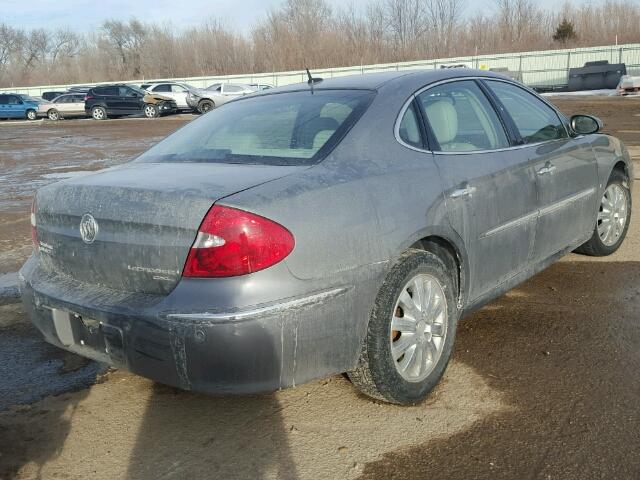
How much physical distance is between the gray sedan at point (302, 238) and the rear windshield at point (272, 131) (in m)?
0.01

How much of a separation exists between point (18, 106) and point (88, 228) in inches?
1523

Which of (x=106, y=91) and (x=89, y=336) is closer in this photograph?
(x=89, y=336)

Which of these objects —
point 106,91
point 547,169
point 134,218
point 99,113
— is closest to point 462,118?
point 547,169

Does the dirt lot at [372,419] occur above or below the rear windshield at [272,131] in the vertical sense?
below

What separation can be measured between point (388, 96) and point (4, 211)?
6.98 metres

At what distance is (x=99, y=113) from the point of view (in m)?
33.2

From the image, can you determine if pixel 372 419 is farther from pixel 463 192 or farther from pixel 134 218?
pixel 134 218

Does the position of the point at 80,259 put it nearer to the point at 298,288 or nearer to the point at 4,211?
the point at 298,288

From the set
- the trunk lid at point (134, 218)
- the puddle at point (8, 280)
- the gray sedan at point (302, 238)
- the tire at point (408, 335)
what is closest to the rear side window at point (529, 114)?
the gray sedan at point (302, 238)

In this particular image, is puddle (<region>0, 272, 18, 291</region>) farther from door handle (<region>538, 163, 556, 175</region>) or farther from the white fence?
the white fence

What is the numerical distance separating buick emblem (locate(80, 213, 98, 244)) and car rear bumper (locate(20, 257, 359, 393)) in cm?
23

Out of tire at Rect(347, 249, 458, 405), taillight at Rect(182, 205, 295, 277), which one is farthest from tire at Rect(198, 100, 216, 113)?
taillight at Rect(182, 205, 295, 277)

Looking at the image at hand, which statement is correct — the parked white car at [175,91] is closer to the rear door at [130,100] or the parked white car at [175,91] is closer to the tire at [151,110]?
the rear door at [130,100]

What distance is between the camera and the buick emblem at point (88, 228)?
2.69 meters
